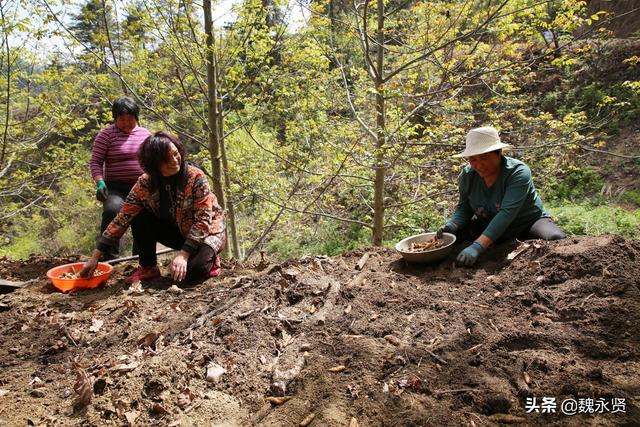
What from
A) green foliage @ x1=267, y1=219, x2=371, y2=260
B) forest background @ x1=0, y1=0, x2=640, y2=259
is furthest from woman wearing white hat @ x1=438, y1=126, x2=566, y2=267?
green foliage @ x1=267, y1=219, x2=371, y2=260

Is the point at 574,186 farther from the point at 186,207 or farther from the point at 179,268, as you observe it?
the point at 179,268

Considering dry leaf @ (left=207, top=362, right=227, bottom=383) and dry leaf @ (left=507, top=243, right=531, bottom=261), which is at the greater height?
dry leaf @ (left=507, top=243, right=531, bottom=261)

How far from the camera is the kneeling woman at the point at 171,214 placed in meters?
3.24

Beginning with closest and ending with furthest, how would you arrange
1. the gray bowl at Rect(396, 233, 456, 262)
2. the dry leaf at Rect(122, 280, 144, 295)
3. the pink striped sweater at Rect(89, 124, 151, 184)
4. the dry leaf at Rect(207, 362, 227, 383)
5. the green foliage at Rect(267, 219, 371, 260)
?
1. the dry leaf at Rect(207, 362, 227, 383)
2. the gray bowl at Rect(396, 233, 456, 262)
3. the dry leaf at Rect(122, 280, 144, 295)
4. the pink striped sweater at Rect(89, 124, 151, 184)
5. the green foliage at Rect(267, 219, 371, 260)

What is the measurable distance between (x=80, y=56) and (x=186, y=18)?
1537 millimetres

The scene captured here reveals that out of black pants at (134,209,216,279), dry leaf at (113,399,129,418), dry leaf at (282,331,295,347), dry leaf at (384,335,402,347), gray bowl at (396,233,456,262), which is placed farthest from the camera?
black pants at (134,209,216,279)

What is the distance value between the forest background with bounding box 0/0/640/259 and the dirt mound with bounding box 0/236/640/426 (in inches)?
72.8

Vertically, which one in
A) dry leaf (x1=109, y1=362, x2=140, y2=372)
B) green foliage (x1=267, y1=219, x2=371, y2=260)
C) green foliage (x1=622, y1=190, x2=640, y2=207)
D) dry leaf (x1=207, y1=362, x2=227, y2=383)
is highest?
dry leaf (x1=109, y1=362, x2=140, y2=372)

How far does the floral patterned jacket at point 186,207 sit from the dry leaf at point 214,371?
4.83 feet

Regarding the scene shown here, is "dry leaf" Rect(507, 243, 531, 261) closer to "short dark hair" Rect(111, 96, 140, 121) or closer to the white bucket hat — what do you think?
the white bucket hat

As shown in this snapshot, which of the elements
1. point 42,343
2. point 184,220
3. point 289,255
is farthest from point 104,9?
point 289,255

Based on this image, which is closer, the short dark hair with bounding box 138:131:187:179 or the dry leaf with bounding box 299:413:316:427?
the dry leaf with bounding box 299:413:316:427

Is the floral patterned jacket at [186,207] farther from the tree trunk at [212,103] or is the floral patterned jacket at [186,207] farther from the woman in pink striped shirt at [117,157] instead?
the tree trunk at [212,103]

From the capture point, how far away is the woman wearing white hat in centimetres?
312
